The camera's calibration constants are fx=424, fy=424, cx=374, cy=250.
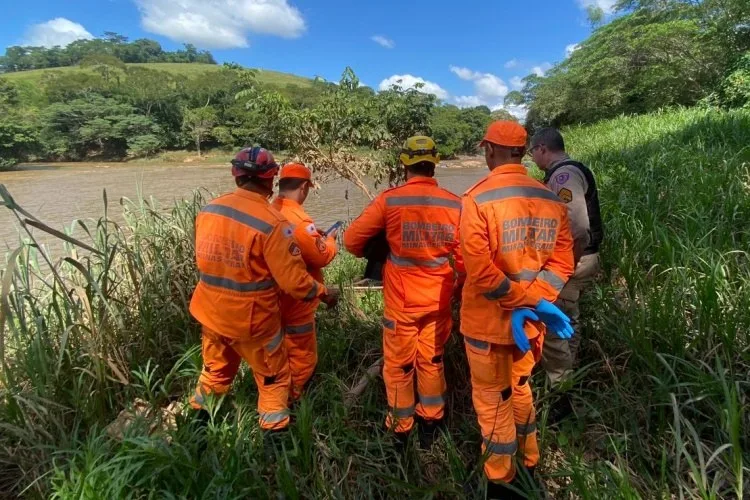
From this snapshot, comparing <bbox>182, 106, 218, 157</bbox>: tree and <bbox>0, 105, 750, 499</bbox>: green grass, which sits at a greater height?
<bbox>182, 106, 218, 157</bbox>: tree

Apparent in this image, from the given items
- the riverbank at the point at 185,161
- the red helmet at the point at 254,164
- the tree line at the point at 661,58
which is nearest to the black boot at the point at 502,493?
the red helmet at the point at 254,164

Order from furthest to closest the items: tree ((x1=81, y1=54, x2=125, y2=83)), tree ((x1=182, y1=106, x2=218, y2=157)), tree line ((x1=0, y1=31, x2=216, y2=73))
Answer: tree line ((x1=0, y1=31, x2=216, y2=73)) < tree ((x1=81, y1=54, x2=125, y2=83)) < tree ((x1=182, y1=106, x2=218, y2=157))

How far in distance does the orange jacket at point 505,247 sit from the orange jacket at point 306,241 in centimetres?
111

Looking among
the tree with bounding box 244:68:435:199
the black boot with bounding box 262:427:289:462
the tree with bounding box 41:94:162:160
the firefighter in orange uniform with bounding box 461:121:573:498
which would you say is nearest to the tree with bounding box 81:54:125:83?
the tree with bounding box 41:94:162:160

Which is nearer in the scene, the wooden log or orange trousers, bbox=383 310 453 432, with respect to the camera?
orange trousers, bbox=383 310 453 432

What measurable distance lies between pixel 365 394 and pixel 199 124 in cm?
5985

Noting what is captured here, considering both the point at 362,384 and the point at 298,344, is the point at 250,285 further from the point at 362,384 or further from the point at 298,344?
the point at 362,384

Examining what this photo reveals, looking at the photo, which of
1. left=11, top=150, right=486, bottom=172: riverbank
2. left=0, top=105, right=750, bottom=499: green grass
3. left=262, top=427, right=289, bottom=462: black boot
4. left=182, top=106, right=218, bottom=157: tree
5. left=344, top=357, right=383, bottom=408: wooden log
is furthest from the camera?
left=182, top=106, right=218, bottom=157: tree

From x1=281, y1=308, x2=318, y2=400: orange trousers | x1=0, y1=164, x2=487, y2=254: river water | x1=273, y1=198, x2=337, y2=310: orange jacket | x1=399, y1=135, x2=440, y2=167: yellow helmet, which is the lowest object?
x1=0, y1=164, x2=487, y2=254: river water

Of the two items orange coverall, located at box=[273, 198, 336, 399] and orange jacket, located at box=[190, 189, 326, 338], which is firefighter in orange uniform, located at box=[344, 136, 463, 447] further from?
orange jacket, located at box=[190, 189, 326, 338]

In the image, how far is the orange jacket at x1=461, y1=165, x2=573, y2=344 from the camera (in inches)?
79.9

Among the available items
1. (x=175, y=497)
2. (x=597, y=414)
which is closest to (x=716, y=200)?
(x=597, y=414)

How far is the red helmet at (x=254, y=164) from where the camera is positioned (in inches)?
97.1

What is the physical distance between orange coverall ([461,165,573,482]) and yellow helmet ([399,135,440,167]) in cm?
55
